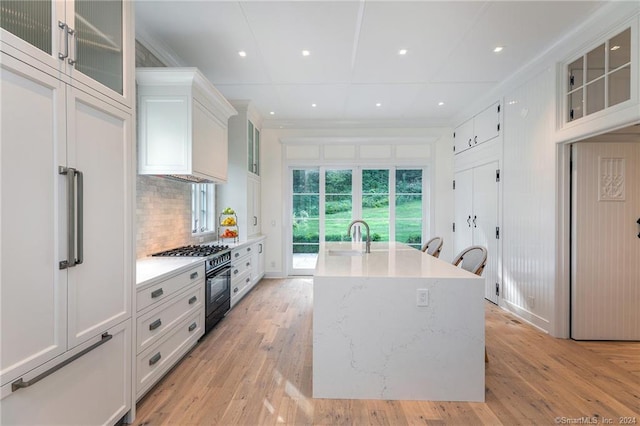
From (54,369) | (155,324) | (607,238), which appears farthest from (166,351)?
(607,238)

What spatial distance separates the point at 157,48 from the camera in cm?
308

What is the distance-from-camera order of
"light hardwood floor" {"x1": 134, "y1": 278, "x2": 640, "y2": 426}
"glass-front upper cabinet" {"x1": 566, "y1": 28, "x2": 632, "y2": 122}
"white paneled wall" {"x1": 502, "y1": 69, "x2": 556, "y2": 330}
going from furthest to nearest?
"white paneled wall" {"x1": 502, "y1": 69, "x2": 556, "y2": 330}
"glass-front upper cabinet" {"x1": 566, "y1": 28, "x2": 632, "y2": 122}
"light hardwood floor" {"x1": 134, "y1": 278, "x2": 640, "y2": 426}

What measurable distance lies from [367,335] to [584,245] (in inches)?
97.2

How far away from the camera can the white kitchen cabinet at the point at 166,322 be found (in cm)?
200

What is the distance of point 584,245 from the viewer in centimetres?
300

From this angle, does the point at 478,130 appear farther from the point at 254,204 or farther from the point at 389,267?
the point at 254,204

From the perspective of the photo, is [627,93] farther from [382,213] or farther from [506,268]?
[382,213]

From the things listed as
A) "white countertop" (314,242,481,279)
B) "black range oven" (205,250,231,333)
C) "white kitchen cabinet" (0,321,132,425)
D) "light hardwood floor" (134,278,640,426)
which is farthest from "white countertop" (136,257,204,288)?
"white countertop" (314,242,481,279)

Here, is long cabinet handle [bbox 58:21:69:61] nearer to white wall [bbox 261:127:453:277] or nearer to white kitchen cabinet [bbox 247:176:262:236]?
white kitchen cabinet [bbox 247:176:262:236]

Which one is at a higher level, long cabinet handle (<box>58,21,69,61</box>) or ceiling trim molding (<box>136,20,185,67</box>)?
ceiling trim molding (<box>136,20,185,67</box>)

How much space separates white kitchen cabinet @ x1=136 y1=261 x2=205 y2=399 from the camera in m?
2.00

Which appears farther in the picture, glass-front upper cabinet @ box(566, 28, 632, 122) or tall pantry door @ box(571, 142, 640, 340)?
tall pantry door @ box(571, 142, 640, 340)

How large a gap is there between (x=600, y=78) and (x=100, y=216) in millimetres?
3785

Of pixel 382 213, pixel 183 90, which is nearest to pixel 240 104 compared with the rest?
pixel 183 90
